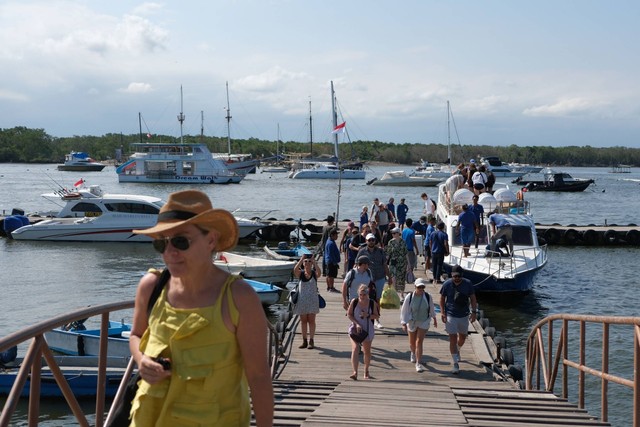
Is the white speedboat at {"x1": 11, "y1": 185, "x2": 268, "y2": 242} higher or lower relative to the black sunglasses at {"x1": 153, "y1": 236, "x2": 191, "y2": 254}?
lower

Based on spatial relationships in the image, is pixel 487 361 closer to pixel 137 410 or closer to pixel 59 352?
pixel 59 352

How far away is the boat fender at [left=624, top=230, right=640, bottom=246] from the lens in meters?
38.3

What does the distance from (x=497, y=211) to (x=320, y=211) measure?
3975 cm

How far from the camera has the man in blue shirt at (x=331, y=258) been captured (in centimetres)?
1833

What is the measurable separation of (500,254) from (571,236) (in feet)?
58.7

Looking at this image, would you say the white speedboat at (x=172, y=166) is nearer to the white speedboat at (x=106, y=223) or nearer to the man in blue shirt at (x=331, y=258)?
the white speedboat at (x=106, y=223)

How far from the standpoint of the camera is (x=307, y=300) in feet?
42.1

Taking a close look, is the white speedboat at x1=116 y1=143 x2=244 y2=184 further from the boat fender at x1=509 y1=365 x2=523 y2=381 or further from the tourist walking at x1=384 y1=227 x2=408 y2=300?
the boat fender at x1=509 y1=365 x2=523 y2=381

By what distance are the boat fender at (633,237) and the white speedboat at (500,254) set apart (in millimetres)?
16106

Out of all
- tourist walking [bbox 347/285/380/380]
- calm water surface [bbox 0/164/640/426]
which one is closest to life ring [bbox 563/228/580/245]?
calm water surface [bbox 0/164/640/426]

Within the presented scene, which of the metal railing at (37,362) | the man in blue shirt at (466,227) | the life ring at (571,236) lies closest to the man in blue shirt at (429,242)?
the man in blue shirt at (466,227)

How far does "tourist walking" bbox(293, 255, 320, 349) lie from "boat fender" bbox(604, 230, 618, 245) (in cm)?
2891

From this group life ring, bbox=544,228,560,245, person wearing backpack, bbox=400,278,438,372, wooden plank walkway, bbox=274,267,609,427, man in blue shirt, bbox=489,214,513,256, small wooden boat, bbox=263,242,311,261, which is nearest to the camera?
wooden plank walkway, bbox=274,267,609,427

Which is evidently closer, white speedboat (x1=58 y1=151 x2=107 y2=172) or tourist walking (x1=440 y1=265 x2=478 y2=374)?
tourist walking (x1=440 y1=265 x2=478 y2=374)
